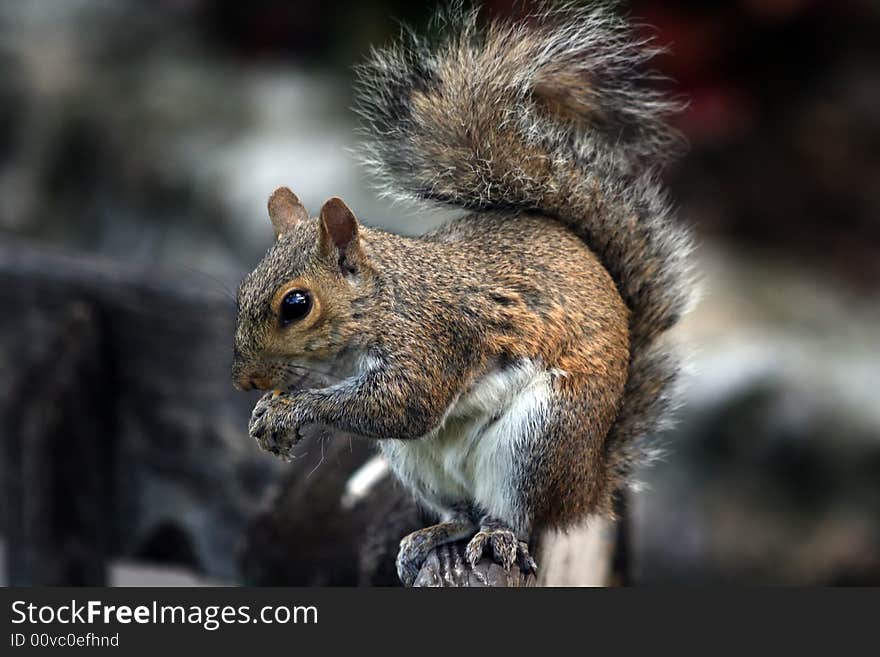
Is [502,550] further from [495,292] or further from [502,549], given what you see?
[495,292]

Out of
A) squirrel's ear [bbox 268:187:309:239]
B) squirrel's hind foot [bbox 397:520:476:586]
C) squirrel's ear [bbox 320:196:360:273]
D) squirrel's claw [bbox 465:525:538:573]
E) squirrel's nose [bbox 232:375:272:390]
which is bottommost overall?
squirrel's claw [bbox 465:525:538:573]

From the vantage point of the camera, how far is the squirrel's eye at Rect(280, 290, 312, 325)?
4.41ft

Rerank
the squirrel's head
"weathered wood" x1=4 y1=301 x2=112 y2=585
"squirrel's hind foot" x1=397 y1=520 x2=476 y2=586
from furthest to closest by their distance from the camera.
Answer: "weathered wood" x1=4 y1=301 x2=112 y2=585 < "squirrel's hind foot" x1=397 y1=520 x2=476 y2=586 < the squirrel's head

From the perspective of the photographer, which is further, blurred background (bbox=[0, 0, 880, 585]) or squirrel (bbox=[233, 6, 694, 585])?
blurred background (bbox=[0, 0, 880, 585])

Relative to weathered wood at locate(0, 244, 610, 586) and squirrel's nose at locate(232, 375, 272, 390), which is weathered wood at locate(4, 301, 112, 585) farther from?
squirrel's nose at locate(232, 375, 272, 390)

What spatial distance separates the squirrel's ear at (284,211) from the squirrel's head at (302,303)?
0.08 m

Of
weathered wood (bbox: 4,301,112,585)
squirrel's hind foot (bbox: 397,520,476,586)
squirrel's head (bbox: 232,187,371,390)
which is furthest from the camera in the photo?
weathered wood (bbox: 4,301,112,585)

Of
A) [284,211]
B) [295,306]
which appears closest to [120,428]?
[284,211]

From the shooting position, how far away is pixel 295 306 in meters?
1.34

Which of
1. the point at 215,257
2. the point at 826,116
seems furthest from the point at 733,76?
the point at 215,257

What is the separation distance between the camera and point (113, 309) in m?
2.02

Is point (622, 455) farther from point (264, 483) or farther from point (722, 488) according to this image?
point (722, 488)

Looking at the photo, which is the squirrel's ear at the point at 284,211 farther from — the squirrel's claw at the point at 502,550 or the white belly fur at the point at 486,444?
the squirrel's claw at the point at 502,550

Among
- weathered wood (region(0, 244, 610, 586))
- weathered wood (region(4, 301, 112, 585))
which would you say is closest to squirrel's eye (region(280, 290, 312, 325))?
weathered wood (region(0, 244, 610, 586))
